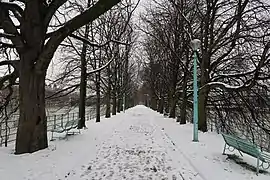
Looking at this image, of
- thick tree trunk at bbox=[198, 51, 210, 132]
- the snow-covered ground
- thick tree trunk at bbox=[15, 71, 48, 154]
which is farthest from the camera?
thick tree trunk at bbox=[198, 51, 210, 132]

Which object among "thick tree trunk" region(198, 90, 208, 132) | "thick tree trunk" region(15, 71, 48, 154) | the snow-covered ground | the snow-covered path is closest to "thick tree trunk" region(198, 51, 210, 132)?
"thick tree trunk" region(198, 90, 208, 132)

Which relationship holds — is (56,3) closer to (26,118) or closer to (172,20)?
(26,118)

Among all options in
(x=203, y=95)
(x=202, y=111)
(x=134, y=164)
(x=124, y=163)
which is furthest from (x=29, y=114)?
(x=202, y=111)

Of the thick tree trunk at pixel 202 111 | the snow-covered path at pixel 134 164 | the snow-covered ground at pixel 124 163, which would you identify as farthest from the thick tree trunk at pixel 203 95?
the snow-covered path at pixel 134 164

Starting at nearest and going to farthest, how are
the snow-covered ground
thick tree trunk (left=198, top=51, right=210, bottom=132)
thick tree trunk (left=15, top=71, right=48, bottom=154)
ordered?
the snow-covered ground, thick tree trunk (left=15, top=71, right=48, bottom=154), thick tree trunk (left=198, top=51, right=210, bottom=132)

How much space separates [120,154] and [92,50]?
12.5 meters

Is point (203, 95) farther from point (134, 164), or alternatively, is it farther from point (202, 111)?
point (134, 164)

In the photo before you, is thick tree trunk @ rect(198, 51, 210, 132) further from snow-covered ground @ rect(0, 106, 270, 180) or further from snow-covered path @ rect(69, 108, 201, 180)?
snow-covered path @ rect(69, 108, 201, 180)

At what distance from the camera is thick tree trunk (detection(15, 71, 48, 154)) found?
380 inches

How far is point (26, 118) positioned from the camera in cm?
977

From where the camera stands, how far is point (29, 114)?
32.1 ft

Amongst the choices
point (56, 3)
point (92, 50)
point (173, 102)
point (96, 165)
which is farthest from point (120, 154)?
point (173, 102)

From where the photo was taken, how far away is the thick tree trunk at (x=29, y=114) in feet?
31.7

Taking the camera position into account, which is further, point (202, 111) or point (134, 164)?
point (202, 111)
